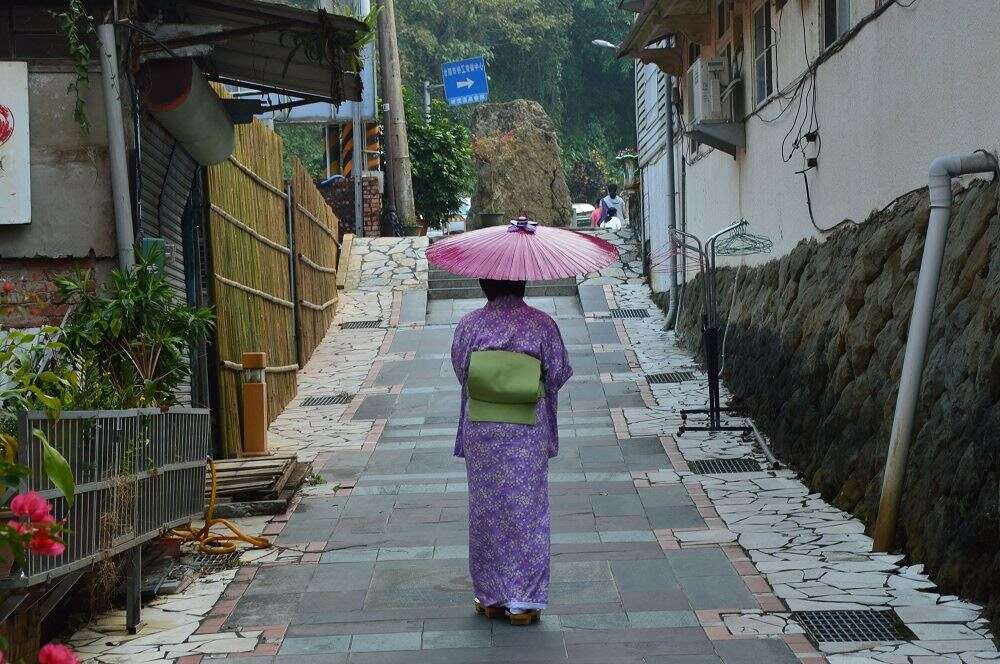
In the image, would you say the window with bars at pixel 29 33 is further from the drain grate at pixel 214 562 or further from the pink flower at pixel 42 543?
the pink flower at pixel 42 543

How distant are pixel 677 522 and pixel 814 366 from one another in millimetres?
2087

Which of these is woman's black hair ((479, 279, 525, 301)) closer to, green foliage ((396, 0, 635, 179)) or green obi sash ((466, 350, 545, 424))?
green obi sash ((466, 350, 545, 424))

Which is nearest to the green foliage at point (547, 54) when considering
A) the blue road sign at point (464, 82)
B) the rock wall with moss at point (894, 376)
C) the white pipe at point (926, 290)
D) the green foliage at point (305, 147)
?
the green foliage at point (305, 147)

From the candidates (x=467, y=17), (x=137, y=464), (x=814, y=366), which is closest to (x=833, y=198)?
(x=814, y=366)

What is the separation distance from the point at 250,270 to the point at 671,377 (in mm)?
5265

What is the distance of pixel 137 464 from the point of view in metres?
5.83

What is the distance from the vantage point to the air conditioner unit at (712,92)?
14.4m

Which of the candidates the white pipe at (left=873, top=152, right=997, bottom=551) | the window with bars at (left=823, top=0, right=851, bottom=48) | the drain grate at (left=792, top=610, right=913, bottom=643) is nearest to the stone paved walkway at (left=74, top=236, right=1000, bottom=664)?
the drain grate at (left=792, top=610, right=913, bottom=643)

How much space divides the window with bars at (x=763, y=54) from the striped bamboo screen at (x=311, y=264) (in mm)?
5938

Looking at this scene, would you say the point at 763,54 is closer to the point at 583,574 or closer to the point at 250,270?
the point at 250,270

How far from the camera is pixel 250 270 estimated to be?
12.6 m

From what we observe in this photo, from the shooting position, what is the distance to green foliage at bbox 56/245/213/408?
6.82 meters

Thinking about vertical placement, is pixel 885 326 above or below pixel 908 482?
above

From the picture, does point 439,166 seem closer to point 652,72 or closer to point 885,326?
point 652,72
